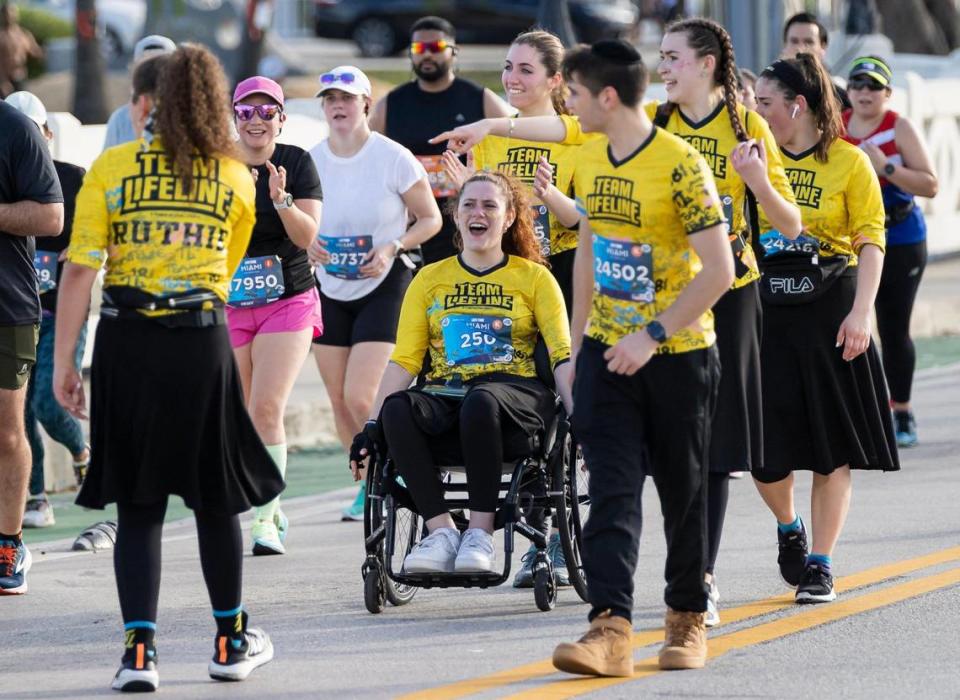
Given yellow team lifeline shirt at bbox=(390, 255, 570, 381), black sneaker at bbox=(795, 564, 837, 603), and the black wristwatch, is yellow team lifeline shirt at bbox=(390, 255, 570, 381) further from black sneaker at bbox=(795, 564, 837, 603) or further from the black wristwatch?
the black wristwatch

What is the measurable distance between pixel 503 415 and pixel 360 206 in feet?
6.72

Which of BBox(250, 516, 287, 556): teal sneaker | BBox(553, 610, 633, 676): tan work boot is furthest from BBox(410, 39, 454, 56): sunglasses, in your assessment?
Result: BBox(553, 610, 633, 676): tan work boot

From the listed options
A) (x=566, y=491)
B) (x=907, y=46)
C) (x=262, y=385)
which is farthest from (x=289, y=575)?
(x=907, y=46)

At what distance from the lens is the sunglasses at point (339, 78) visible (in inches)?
356

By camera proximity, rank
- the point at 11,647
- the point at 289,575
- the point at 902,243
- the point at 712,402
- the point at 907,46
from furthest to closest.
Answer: the point at 907,46 < the point at 902,243 < the point at 289,575 < the point at 11,647 < the point at 712,402

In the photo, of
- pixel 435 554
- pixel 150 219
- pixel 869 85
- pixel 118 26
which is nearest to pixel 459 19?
pixel 118 26

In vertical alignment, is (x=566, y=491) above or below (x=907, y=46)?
below

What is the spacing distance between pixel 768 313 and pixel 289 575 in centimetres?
216

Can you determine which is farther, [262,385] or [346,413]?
[346,413]

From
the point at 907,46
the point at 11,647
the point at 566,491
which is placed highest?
the point at 907,46

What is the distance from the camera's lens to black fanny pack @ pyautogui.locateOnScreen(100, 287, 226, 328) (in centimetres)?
599

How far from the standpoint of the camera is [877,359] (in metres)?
7.48

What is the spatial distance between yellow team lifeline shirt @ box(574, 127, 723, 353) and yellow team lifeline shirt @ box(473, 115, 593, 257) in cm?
195

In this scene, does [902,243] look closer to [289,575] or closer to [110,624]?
[289,575]
